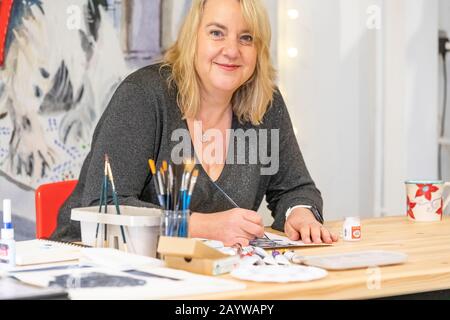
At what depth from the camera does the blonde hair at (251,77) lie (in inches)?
80.5

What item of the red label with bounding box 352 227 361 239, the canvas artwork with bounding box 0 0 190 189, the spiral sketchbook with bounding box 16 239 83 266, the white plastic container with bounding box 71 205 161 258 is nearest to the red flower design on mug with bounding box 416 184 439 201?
the red label with bounding box 352 227 361 239

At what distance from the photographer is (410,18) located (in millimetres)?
3311

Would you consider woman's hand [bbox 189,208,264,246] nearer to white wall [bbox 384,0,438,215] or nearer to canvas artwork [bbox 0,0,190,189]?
canvas artwork [bbox 0,0,190,189]

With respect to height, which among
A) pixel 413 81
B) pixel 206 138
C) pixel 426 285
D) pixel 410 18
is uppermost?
pixel 410 18


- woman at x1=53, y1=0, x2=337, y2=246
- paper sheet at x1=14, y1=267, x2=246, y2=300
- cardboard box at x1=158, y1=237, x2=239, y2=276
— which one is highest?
woman at x1=53, y1=0, x2=337, y2=246

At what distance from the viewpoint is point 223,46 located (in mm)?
2031

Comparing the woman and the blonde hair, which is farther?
the blonde hair

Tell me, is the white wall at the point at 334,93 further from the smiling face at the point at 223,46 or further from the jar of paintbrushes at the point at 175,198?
the jar of paintbrushes at the point at 175,198

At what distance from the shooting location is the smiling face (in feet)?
6.66

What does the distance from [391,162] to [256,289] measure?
2.31 m

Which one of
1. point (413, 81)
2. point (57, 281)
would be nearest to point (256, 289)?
point (57, 281)

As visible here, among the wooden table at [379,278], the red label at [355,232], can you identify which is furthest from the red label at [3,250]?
the red label at [355,232]

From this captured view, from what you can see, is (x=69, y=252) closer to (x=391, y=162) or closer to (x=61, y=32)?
(x=61, y=32)

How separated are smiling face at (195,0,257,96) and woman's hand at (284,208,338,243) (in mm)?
373
